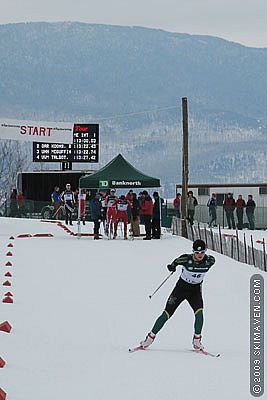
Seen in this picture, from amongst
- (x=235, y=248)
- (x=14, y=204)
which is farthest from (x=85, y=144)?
(x=235, y=248)

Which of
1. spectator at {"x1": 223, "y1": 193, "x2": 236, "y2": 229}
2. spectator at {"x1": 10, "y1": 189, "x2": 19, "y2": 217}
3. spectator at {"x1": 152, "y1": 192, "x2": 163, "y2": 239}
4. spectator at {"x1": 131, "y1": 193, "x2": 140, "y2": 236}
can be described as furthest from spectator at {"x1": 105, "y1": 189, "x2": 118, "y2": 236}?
spectator at {"x1": 10, "y1": 189, "x2": 19, "y2": 217}

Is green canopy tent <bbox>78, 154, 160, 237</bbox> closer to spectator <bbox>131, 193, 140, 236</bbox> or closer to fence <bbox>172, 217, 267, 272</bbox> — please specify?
spectator <bbox>131, 193, 140, 236</bbox>

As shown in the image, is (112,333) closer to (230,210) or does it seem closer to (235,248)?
(235,248)

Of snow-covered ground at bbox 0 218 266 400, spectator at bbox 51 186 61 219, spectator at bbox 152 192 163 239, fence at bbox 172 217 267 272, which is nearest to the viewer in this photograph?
snow-covered ground at bbox 0 218 266 400

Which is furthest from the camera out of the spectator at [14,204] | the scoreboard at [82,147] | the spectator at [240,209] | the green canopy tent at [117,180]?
the scoreboard at [82,147]

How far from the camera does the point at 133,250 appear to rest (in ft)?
97.0

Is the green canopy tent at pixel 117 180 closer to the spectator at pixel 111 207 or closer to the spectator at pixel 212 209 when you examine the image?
the spectator at pixel 111 207

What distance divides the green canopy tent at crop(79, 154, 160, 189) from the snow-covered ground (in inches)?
328

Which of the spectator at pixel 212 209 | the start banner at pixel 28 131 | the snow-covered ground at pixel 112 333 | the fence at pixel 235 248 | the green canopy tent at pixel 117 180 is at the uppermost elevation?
the start banner at pixel 28 131

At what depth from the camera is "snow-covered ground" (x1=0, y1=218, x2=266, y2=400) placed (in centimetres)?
1033

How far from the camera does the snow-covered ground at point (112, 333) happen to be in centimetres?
1033

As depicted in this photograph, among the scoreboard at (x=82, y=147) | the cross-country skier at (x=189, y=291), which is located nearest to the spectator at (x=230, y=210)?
the scoreboard at (x=82, y=147)

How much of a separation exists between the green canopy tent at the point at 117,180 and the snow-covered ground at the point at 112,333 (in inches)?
328

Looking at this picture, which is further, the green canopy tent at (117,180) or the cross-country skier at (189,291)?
the green canopy tent at (117,180)
